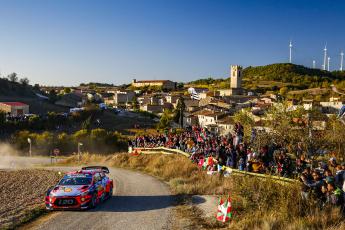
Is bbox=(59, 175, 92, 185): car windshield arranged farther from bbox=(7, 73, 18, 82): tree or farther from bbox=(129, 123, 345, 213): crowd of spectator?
bbox=(7, 73, 18, 82): tree

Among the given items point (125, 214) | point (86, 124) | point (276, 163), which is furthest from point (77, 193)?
point (86, 124)

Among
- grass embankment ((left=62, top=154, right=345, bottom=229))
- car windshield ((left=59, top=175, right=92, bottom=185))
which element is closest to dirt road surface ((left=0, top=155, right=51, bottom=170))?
car windshield ((left=59, top=175, right=92, bottom=185))

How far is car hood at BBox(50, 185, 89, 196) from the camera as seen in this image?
17.4 meters

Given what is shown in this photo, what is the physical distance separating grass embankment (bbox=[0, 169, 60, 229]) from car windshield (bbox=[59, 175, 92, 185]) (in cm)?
143

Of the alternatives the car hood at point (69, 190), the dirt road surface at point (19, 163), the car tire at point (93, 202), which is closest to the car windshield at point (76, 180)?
the car hood at point (69, 190)

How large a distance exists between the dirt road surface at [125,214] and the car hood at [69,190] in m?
0.76

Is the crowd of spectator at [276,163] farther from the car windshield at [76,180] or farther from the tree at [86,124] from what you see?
the tree at [86,124]

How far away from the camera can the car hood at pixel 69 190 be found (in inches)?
686

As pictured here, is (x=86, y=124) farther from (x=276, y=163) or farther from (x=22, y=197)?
(x=276, y=163)

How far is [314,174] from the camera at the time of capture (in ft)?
46.9

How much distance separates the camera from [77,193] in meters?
17.3

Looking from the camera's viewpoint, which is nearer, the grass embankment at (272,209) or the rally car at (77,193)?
the grass embankment at (272,209)

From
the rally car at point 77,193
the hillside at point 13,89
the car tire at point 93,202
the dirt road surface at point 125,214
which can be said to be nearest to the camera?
the dirt road surface at point 125,214

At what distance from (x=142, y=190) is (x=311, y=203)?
11508mm
